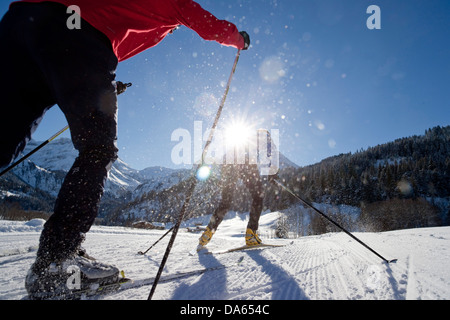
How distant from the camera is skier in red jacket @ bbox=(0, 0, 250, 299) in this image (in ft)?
3.13

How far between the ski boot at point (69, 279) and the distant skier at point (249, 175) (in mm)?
1683

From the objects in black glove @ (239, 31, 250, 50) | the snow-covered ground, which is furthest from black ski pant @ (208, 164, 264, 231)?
black glove @ (239, 31, 250, 50)

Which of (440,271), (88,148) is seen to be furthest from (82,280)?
(440,271)

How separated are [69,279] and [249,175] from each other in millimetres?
2537

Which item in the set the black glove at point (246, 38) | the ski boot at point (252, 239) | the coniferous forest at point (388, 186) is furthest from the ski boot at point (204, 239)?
the coniferous forest at point (388, 186)

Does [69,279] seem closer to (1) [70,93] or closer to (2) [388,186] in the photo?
(1) [70,93]

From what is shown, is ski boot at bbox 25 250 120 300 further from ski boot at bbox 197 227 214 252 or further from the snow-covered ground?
ski boot at bbox 197 227 214 252

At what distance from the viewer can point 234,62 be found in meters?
2.17

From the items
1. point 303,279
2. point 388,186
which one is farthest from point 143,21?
point 388,186

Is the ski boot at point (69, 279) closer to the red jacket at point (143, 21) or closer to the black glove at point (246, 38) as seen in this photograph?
the red jacket at point (143, 21)

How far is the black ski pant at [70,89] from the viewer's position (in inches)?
38.1

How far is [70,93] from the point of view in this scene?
1.07m

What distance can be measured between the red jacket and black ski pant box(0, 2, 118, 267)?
8 cm

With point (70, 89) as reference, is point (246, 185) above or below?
below
